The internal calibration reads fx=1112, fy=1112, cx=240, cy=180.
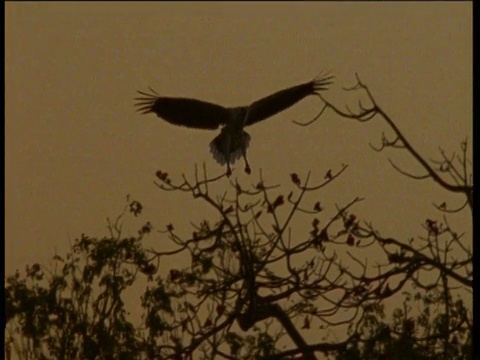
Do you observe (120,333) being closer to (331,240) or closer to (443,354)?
(331,240)

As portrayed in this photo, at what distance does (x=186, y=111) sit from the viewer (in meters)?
8.50

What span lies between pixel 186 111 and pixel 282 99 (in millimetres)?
741

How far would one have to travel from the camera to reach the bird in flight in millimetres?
8375

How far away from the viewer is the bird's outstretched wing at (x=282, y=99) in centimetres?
841

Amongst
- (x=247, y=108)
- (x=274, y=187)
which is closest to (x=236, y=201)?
(x=274, y=187)

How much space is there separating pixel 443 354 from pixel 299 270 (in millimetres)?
915

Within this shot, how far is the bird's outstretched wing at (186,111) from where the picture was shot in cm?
831

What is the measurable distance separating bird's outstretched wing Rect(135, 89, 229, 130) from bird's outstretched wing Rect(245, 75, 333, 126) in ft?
0.73

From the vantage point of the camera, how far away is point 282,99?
852 centimetres

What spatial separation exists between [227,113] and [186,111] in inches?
12.6

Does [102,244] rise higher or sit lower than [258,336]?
higher

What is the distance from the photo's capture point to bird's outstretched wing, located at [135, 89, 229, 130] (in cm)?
831

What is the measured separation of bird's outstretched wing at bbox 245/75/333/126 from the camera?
8.41 metres

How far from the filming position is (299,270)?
6270 mm
